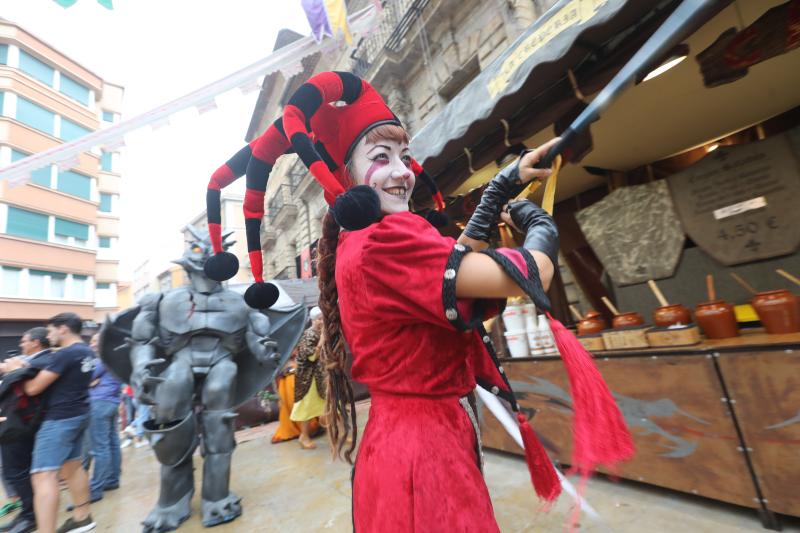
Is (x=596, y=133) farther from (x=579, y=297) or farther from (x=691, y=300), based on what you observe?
(x=579, y=297)

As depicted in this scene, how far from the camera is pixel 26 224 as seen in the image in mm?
16969

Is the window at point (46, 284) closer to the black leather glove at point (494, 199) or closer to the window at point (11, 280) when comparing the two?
the window at point (11, 280)

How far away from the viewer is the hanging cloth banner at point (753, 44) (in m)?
1.93

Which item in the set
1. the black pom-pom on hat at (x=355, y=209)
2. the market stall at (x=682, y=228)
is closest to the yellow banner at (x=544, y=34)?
the market stall at (x=682, y=228)

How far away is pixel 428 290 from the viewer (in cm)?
88

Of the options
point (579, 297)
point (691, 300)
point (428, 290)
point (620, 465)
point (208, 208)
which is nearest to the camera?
point (428, 290)

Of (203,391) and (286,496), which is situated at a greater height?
(203,391)

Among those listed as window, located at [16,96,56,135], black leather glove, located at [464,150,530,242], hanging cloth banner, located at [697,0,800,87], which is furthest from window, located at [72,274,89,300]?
hanging cloth banner, located at [697,0,800,87]

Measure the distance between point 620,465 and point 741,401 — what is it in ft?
3.10

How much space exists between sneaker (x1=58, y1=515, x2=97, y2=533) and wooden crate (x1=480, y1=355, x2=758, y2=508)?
435 cm

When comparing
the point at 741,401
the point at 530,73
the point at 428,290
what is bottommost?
the point at 741,401

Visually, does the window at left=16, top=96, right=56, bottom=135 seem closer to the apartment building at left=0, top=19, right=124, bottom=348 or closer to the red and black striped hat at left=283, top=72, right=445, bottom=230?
the apartment building at left=0, top=19, right=124, bottom=348

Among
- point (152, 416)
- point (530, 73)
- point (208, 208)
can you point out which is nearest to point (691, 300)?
point (530, 73)

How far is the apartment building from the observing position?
16.1 m
